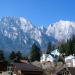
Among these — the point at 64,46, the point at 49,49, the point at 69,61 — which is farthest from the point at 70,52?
the point at 49,49

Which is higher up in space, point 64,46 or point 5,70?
point 64,46

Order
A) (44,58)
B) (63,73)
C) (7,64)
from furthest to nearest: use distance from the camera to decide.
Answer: (44,58) < (7,64) < (63,73)

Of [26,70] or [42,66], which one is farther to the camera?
[42,66]

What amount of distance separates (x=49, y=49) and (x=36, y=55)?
105ft

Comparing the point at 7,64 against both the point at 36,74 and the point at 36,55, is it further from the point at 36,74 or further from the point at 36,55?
the point at 36,55

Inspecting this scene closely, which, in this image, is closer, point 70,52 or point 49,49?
point 70,52

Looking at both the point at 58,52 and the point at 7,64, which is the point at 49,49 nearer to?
the point at 58,52

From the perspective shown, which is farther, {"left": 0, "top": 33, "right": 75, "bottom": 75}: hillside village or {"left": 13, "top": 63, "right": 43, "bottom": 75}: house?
{"left": 0, "top": 33, "right": 75, "bottom": 75}: hillside village

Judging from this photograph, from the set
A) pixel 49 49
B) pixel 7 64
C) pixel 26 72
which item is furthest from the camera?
pixel 49 49

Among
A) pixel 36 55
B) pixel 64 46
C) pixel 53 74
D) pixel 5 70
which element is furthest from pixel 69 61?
pixel 5 70

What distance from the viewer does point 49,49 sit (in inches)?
6560

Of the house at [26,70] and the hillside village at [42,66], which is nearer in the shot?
A: the house at [26,70]

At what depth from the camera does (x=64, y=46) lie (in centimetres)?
12862

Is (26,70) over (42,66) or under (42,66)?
under
